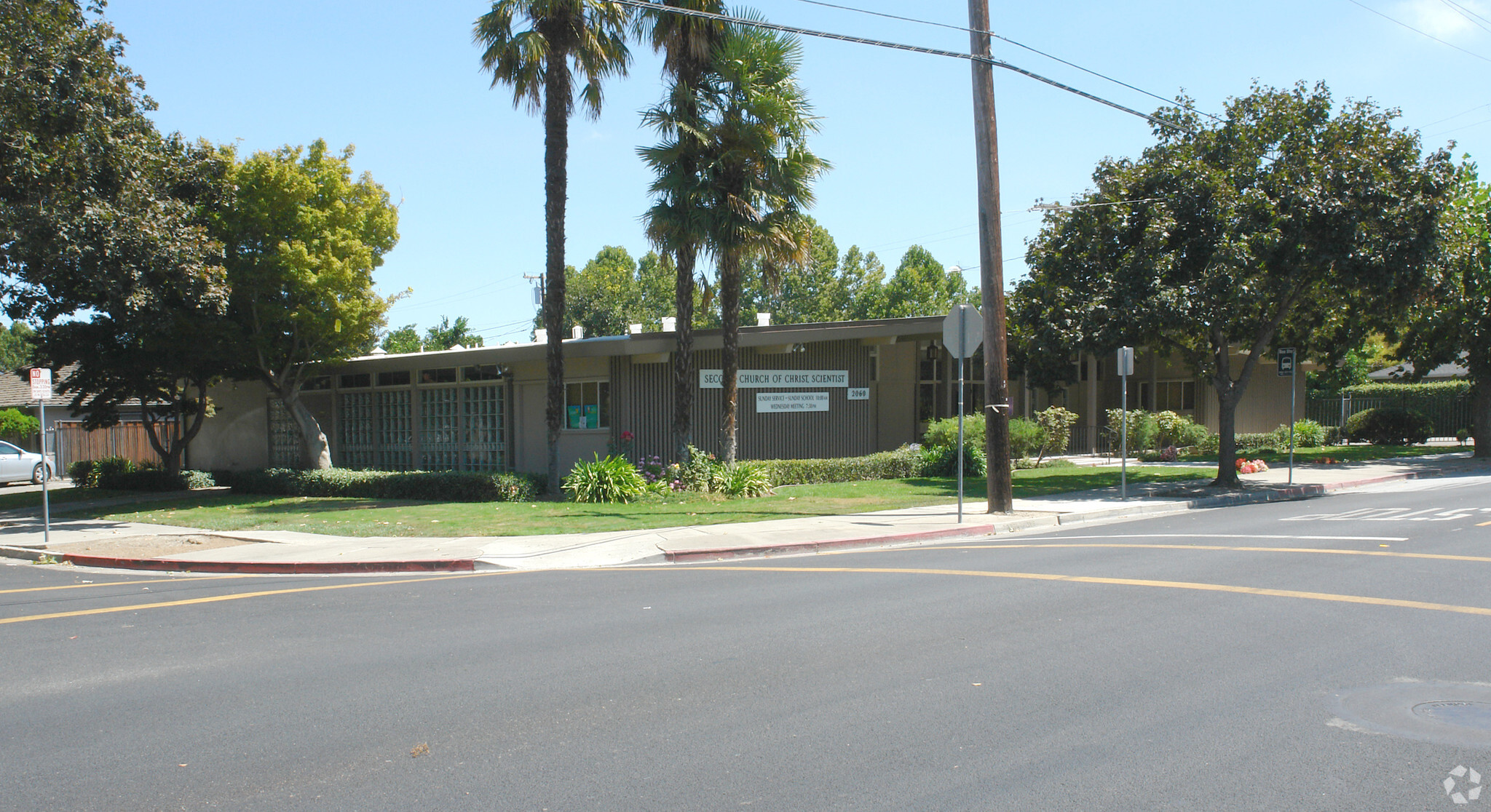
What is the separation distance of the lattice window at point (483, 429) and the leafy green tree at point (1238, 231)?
1266 centimetres

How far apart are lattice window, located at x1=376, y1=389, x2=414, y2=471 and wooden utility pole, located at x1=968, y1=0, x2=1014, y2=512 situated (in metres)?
15.7

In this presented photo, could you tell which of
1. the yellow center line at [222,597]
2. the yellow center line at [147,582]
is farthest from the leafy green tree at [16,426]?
the yellow center line at [222,597]

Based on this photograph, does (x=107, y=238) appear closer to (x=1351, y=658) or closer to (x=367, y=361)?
(x=367, y=361)

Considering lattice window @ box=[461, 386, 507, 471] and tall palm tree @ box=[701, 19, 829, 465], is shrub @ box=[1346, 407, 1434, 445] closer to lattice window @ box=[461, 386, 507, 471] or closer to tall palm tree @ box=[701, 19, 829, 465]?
tall palm tree @ box=[701, 19, 829, 465]

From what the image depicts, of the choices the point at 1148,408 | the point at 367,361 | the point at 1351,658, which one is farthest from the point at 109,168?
the point at 1148,408

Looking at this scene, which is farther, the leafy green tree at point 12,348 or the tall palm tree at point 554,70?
the leafy green tree at point 12,348

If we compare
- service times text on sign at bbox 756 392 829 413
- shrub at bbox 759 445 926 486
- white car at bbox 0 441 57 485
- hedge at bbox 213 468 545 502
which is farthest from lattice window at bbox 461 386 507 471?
white car at bbox 0 441 57 485

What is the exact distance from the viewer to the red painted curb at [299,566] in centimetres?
1155

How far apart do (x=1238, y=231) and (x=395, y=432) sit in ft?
66.6

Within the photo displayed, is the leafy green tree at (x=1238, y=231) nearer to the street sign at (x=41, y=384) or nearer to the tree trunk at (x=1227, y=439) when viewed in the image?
the tree trunk at (x=1227, y=439)

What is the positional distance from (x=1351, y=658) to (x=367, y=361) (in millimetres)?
23491

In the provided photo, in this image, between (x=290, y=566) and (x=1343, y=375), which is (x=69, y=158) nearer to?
(x=290, y=566)

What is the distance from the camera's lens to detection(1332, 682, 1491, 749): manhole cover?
4902 millimetres

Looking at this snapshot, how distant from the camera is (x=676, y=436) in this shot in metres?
19.9
